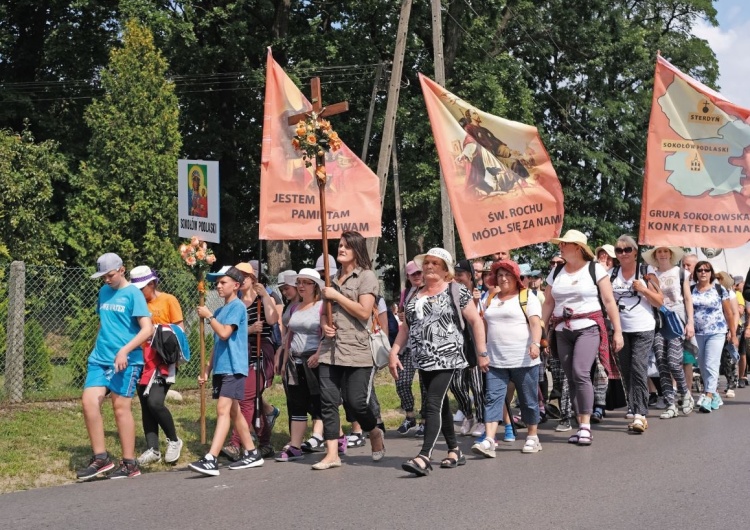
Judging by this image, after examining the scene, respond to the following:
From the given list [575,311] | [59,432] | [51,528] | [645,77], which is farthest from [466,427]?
[645,77]

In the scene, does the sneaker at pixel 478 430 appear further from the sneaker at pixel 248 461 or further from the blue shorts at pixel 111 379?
the blue shorts at pixel 111 379

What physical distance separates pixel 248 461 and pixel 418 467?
4.91 ft

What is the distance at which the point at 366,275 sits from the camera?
26.0 feet

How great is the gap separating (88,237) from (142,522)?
13.8m

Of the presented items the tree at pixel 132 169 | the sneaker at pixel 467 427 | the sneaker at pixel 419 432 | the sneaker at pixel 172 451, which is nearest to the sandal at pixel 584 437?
the sneaker at pixel 467 427

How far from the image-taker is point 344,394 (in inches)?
310

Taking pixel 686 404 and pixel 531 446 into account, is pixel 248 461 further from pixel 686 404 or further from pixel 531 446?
pixel 686 404

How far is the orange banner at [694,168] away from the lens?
1015 centimetres

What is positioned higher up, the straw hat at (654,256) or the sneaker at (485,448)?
the straw hat at (654,256)

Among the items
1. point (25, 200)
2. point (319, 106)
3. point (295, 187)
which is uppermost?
point (25, 200)

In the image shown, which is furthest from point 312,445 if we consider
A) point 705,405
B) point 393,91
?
point 393,91

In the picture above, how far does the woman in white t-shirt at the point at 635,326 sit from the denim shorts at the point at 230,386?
4.05 m

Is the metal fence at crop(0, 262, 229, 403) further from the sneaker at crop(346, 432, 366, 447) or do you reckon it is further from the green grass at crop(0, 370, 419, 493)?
the sneaker at crop(346, 432, 366, 447)

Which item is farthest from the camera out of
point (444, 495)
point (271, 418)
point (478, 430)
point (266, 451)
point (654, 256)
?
→ point (654, 256)
